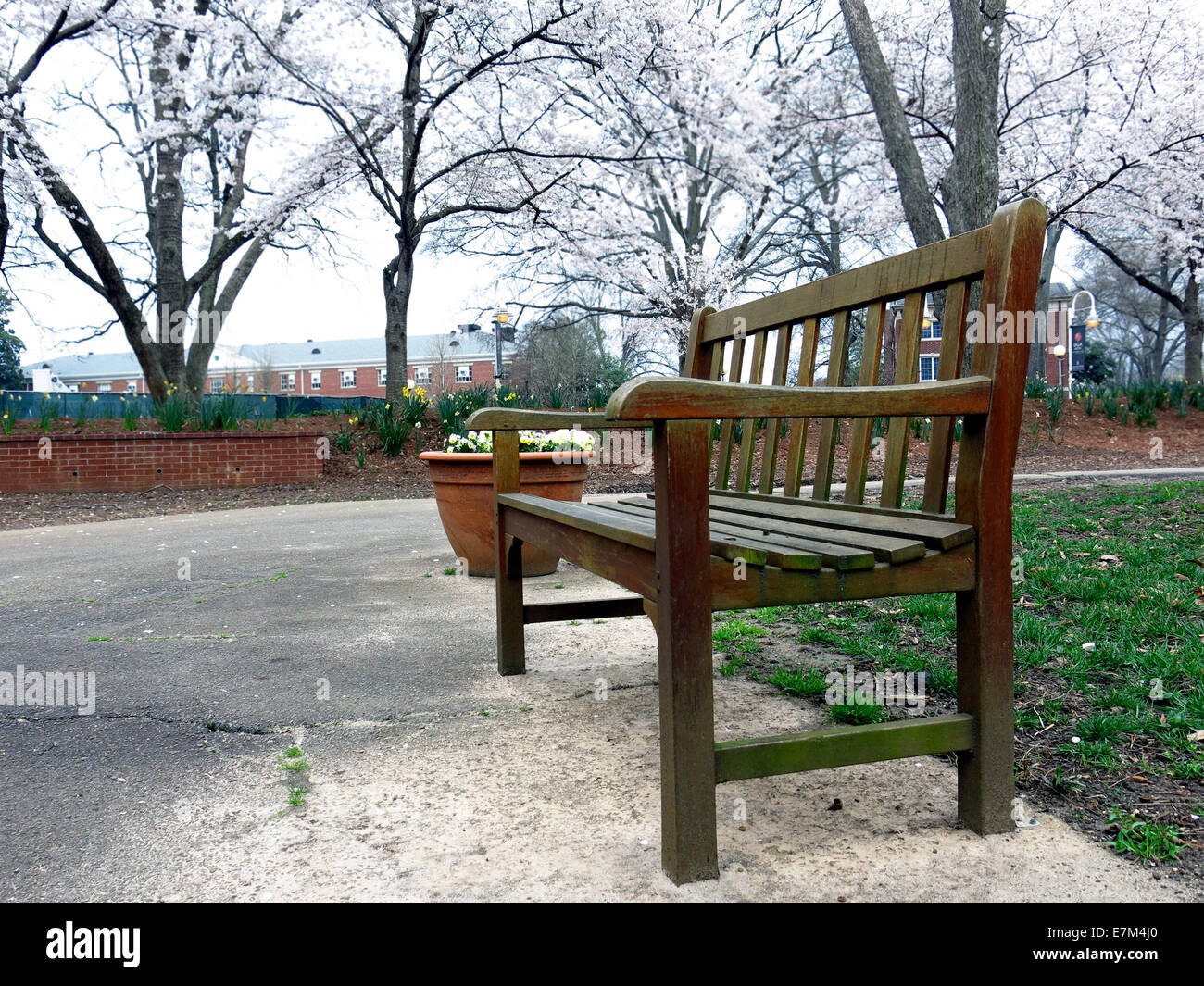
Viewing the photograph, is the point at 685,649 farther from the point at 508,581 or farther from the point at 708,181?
the point at 708,181

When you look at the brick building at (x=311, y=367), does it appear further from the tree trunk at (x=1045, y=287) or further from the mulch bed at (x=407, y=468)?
the mulch bed at (x=407, y=468)

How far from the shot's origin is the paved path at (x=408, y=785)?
1.62 metres

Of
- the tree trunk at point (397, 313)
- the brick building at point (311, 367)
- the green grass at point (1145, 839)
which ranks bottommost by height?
the green grass at point (1145, 839)

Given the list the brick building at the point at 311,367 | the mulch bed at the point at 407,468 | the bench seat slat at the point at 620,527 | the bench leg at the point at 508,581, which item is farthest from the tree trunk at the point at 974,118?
the brick building at the point at 311,367

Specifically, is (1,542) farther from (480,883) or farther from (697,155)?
(697,155)

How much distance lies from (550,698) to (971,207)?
639 centimetres

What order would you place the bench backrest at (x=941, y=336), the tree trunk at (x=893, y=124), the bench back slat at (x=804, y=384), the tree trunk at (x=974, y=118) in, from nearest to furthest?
the bench backrest at (x=941, y=336), the bench back slat at (x=804, y=384), the tree trunk at (x=974, y=118), the tree trunk at (x=893, y=124)

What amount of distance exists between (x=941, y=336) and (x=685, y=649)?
1064 mm

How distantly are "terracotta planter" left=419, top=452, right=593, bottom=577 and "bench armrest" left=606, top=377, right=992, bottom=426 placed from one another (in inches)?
112

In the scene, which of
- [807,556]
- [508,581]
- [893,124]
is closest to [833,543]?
[807,556]

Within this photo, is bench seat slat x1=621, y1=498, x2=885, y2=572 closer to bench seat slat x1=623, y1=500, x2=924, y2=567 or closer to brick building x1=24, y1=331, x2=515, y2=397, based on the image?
bench seat slat x1=623, y1=500, x2=924, y2=567

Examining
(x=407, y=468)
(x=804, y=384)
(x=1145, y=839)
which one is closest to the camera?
(x=1145, y=839)

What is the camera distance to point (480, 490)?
4434mm

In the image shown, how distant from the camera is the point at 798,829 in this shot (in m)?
1.84
